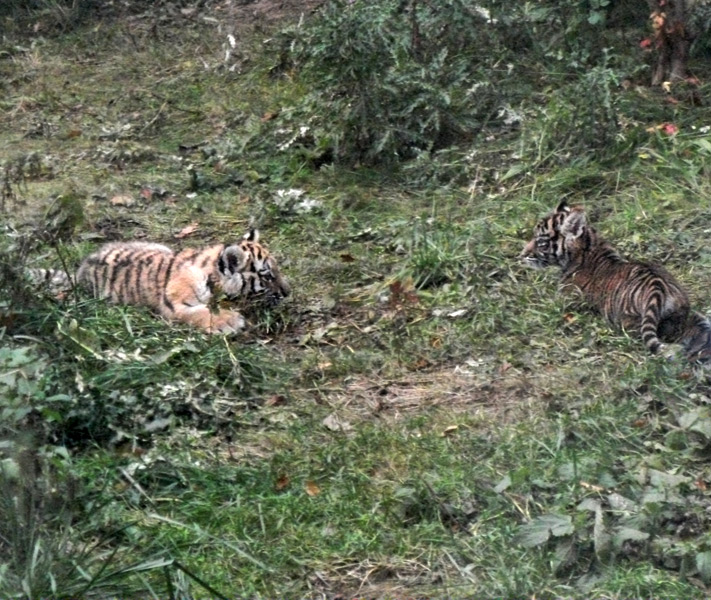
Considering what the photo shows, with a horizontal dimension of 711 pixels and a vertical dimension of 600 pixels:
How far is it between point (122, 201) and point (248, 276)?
219 centimetres

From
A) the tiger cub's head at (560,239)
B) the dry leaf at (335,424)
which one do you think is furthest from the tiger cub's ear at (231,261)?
the tiger cub's head at (560,239)

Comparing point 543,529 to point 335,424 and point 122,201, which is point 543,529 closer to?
point 335,424

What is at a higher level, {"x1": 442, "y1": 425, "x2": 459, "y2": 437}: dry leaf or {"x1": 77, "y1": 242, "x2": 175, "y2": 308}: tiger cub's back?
{"x1": 442, "y1": 425, "x2": 459, "y2": 437}: dry leaf

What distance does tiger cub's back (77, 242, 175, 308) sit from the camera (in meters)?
7.74

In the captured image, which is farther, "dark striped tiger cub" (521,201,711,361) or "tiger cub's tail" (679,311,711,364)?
"dark striped tiger cub" (521,201,711,361)

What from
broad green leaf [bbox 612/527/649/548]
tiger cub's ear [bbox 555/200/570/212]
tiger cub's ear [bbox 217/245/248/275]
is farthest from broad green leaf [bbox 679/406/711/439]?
tiger cub's ear [bbox 217/245/248/275]

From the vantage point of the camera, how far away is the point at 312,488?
5.68 metres

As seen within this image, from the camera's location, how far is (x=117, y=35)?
508 inches

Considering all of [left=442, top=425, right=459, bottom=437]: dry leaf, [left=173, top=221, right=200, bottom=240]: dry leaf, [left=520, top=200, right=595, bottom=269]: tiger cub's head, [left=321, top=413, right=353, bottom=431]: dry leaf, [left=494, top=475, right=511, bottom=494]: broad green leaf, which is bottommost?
[left=173, top=221, right=200, bottom=240]: dry leaf

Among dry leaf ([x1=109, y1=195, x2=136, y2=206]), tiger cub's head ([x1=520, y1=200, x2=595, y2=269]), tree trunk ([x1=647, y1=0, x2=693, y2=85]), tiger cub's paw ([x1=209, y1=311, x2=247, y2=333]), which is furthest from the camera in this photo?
tree trunk ([x1=647, y1=0, x2=693, y2=85])

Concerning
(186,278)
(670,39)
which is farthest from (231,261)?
(670,39)

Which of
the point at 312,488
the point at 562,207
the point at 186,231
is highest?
the point at 562,207

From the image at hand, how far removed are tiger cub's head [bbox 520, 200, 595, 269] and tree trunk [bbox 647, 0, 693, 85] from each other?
93.6 inches

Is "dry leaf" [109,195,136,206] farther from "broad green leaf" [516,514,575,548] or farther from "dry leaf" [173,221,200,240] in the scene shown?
"broad green leaf" [516,514,575,548]
